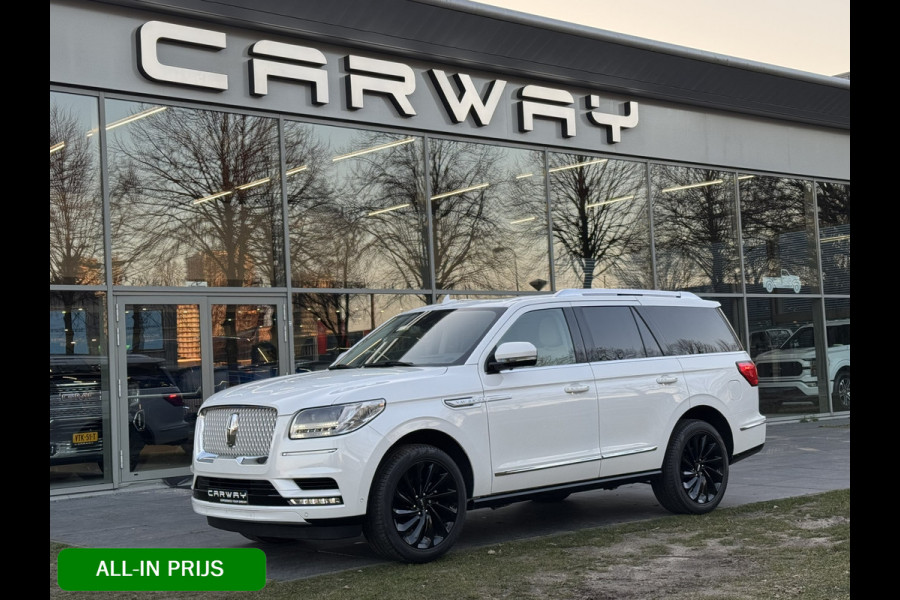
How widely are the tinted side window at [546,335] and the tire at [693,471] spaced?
1368 mm

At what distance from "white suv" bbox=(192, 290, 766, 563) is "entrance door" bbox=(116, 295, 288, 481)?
15.8 feet

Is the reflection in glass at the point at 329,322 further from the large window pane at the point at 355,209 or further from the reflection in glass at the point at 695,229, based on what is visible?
the reflection in glass at the point at 695,229

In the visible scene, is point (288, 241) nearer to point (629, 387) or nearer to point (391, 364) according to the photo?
point (391, 364)

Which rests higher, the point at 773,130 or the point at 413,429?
the point at 773,130

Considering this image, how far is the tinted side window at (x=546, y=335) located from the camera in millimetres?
8211

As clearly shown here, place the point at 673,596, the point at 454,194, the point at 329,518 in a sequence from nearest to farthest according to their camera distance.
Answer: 1. the point at 673,596
2. the point at 329,518
3. the point at 454,194

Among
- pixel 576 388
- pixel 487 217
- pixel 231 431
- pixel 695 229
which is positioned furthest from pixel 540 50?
pixel 231 431

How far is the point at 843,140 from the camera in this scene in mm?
21984

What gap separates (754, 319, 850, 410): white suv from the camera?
1969 cm

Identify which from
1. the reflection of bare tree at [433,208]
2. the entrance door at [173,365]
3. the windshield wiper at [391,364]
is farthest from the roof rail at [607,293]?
the reflection of bare tree at [433,208]

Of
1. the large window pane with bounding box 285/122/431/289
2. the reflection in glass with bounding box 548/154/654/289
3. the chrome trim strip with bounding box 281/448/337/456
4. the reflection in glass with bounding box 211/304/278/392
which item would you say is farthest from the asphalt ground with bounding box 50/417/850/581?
the reflection in glass with bounding box 548/154/654/289
